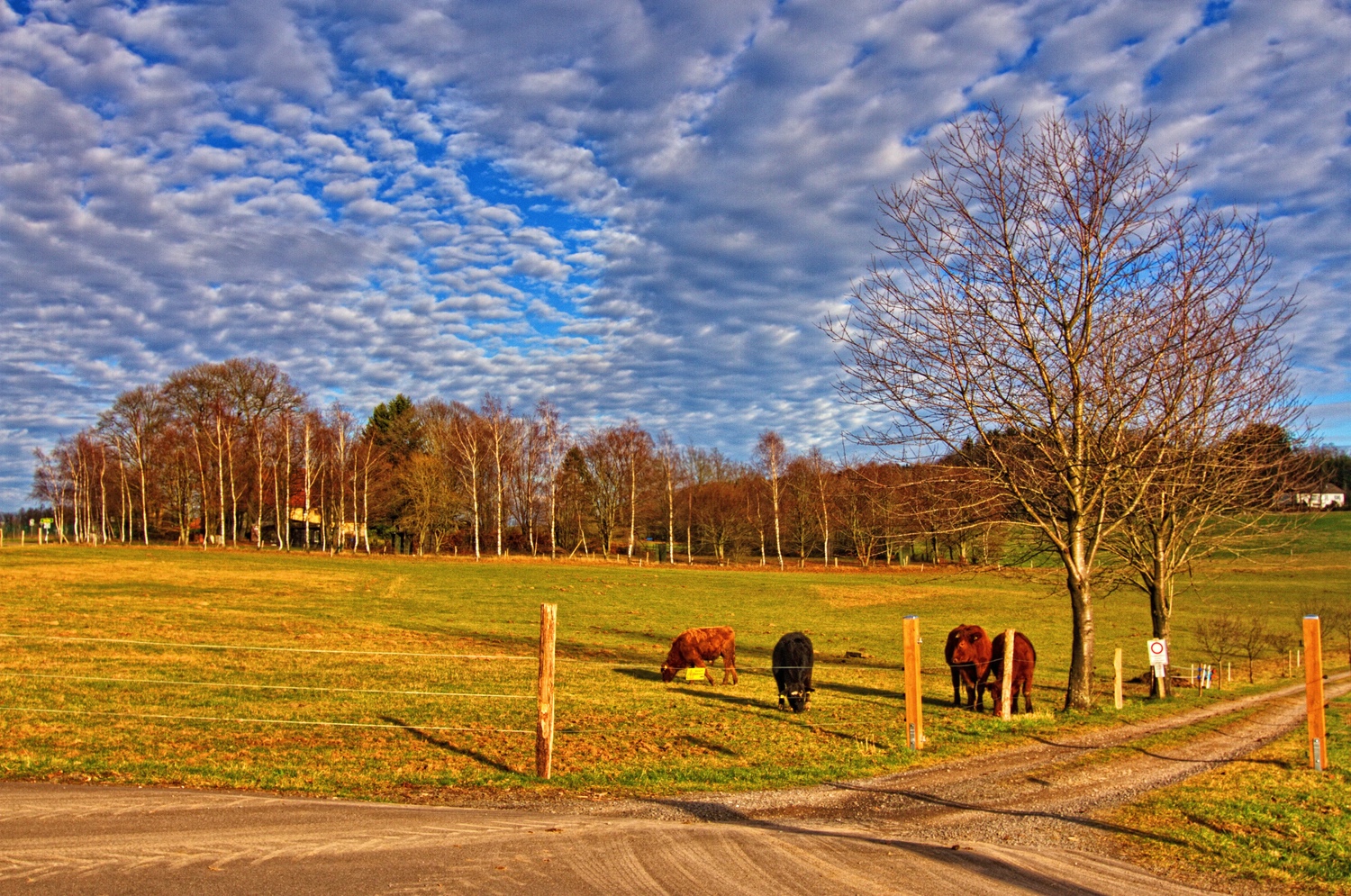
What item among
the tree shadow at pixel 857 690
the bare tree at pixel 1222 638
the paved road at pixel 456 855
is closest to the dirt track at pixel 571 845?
the paved road at pixel 456 855

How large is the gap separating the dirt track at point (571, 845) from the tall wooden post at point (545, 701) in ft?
3.99

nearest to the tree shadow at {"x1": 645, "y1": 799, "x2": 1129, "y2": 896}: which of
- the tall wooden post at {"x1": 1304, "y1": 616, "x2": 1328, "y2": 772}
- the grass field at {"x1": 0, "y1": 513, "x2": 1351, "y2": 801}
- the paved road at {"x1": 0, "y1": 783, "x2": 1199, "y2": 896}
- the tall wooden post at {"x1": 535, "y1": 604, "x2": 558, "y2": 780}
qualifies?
the paved road at {"x1": 0, "y1": 783, "x2": 1199, "y2": 896}

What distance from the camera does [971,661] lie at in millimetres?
16531

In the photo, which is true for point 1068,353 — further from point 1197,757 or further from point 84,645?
point 84,645

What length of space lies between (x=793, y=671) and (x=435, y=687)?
6.75 meters

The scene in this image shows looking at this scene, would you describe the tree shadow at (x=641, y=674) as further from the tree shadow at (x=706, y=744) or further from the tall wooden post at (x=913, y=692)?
the tall wooden post at (x=913, y=692)

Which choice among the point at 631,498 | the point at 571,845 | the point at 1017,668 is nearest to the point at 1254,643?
the point at 1017,668

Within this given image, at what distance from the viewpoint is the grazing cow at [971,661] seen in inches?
653

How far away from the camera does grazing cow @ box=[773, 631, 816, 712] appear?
50.6ft

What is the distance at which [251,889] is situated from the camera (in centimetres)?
556

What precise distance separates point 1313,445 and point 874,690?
13261 millimetres

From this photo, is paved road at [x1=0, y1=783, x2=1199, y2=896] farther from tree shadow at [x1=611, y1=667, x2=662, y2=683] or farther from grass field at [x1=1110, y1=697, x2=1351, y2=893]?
tree shadow at [x1=611, y1=667, x2=662, y2=683]

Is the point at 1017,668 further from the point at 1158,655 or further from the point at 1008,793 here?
the point at 1008,793

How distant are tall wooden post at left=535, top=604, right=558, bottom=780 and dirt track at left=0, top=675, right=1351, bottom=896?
3.99ft
